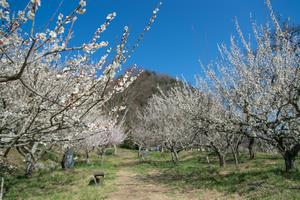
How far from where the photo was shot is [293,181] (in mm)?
10484

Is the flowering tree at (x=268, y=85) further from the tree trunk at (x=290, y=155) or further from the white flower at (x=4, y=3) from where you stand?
the white flower at (x=4, y=3)

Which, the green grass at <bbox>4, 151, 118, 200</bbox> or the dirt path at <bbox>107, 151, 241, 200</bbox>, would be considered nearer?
the dirt path at <bbox>107, 151, 241, 200</bbox>

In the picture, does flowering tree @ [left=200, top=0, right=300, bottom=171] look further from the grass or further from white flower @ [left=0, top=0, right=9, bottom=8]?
white flower @ [left=0, top=0, right=9, bottom=8]

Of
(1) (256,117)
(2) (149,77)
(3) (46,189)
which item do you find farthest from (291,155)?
(2) (149,77)

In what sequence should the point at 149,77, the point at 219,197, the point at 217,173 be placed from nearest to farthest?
the point at 219,197 → the point at 217,173 → the point at 149,77

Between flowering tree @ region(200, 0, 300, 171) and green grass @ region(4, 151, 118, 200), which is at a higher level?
flowering tree @ region(200, 0, 300, 171)

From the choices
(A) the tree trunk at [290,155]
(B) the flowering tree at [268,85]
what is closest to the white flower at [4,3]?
(B) the flowering tree at [268,85]

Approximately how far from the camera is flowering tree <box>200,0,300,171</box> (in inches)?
364

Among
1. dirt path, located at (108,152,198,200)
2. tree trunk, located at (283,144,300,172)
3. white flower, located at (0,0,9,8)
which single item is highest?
white flower, located at (0,0,9,8)

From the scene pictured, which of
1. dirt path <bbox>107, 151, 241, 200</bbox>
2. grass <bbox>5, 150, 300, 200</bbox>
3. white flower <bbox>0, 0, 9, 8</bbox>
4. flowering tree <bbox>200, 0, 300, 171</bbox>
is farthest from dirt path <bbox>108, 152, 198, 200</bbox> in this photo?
white flower <bbox>0, 0, 9, 8</bbox>

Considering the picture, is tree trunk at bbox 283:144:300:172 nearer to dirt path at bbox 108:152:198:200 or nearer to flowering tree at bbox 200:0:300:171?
flowering tree at bbox 200:0:300:171

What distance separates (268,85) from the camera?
9898 mm

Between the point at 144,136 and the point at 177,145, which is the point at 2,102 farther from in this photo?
the point at 144,136

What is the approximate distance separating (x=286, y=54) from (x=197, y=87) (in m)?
6.91
